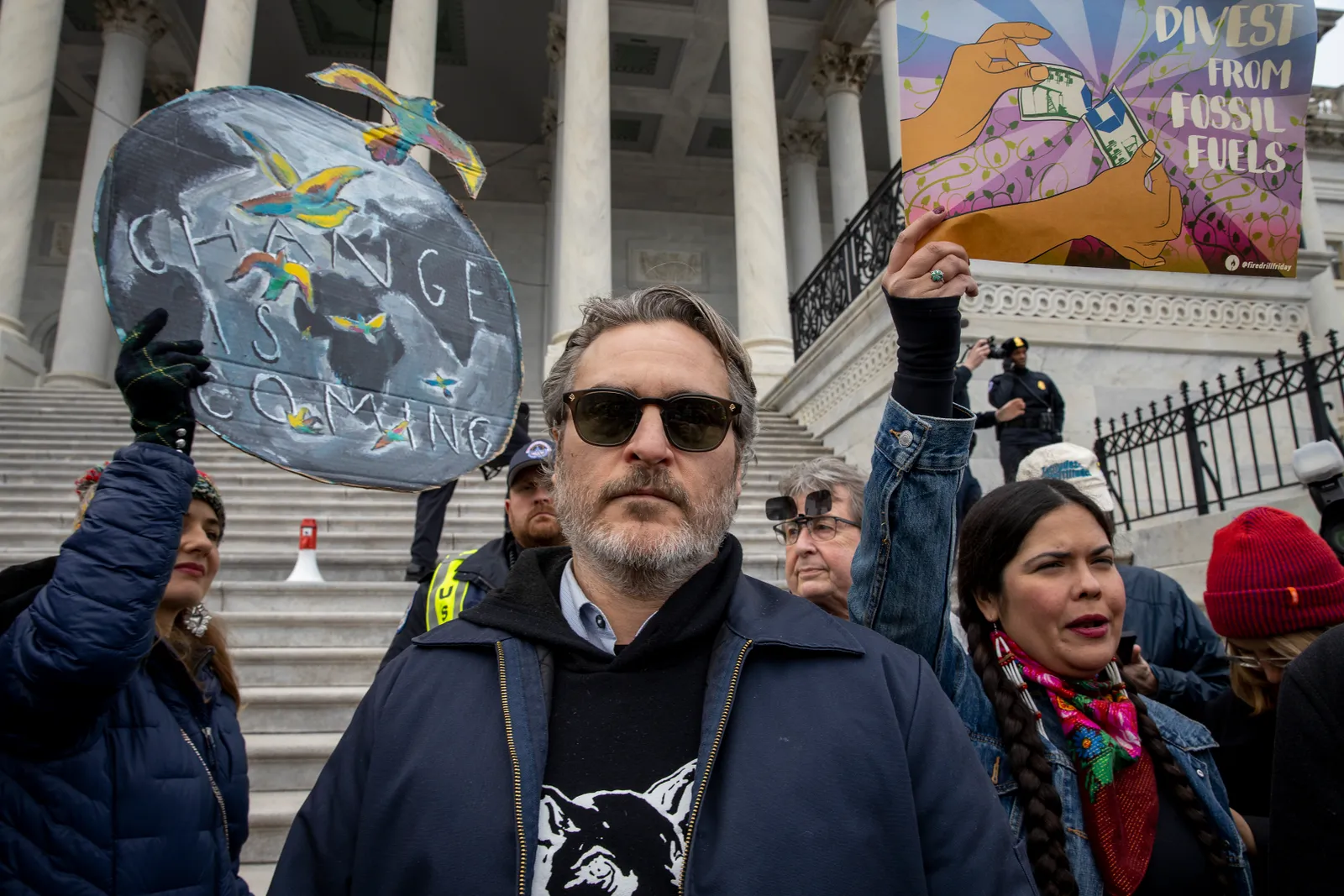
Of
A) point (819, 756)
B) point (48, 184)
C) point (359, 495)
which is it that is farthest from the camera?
point (48, 184)

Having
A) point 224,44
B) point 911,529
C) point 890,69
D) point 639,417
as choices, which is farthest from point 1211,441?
point 224,44

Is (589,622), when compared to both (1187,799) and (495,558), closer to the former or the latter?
(1187,799)

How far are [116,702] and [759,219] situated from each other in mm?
12597

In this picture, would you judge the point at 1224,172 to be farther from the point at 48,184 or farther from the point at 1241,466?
the point at 48,184

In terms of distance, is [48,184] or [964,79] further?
[48,184]

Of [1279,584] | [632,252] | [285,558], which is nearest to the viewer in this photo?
[1279,584]

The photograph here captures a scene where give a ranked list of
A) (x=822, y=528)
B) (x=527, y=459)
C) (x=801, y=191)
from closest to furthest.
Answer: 1. (x=822, y=528)
2. (x=527, y=459)
3. (x=801, y=191)

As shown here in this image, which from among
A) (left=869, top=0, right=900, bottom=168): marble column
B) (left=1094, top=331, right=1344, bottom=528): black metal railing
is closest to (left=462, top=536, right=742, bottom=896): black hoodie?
(left=1094, top=331, right=1344, bottom=528): black metal railing

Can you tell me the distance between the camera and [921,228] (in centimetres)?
151

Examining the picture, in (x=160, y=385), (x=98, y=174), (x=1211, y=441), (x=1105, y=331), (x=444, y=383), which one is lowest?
(x=160, y=385)

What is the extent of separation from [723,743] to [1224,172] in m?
1.77

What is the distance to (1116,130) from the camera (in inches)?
75.0

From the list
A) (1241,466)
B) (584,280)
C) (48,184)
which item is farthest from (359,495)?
(48,184)

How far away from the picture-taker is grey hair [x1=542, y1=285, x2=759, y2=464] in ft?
5.42
